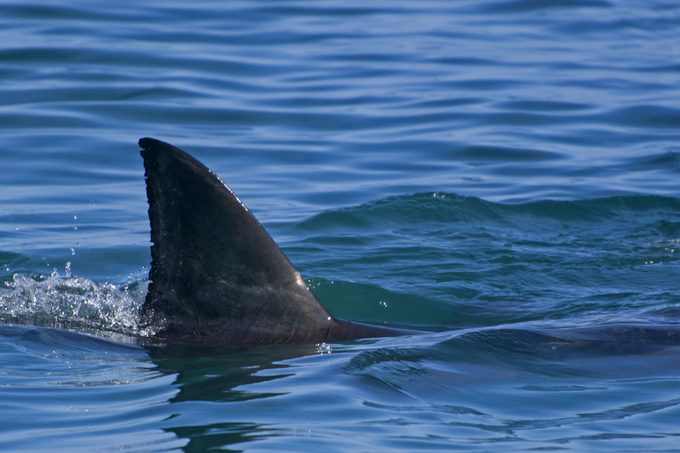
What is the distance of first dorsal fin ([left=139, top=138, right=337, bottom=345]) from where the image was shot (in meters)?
5.00

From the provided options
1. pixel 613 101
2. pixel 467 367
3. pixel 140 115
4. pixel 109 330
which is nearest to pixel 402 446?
pixel 467 367

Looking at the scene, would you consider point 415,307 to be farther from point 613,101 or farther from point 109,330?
point 613,101

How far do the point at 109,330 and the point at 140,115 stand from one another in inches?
230

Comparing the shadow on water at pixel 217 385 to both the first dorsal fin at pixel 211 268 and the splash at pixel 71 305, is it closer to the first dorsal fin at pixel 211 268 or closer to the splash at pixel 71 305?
the first dorsal fin at pixel 211 268

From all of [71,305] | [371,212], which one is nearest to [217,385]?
[71,305]

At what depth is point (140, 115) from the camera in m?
11.4

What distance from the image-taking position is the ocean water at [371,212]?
476 centimetres

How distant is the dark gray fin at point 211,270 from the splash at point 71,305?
0.31 m

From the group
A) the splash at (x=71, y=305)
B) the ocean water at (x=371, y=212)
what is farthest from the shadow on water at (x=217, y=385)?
the splash at (x=71, y=305)

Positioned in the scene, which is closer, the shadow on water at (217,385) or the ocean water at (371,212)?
the shadow on water at (217,385)

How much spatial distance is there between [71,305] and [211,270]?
1.33 metres

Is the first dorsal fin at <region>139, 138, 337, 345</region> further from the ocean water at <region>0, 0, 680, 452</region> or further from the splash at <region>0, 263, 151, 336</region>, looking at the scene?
the splash at <region>0, 263, 151, 336</region>

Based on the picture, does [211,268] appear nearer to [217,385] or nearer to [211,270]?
[211,270]

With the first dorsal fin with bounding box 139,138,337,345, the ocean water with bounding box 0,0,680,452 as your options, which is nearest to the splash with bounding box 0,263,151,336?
Result: the ocean water with bounding box 0,0,680,452
